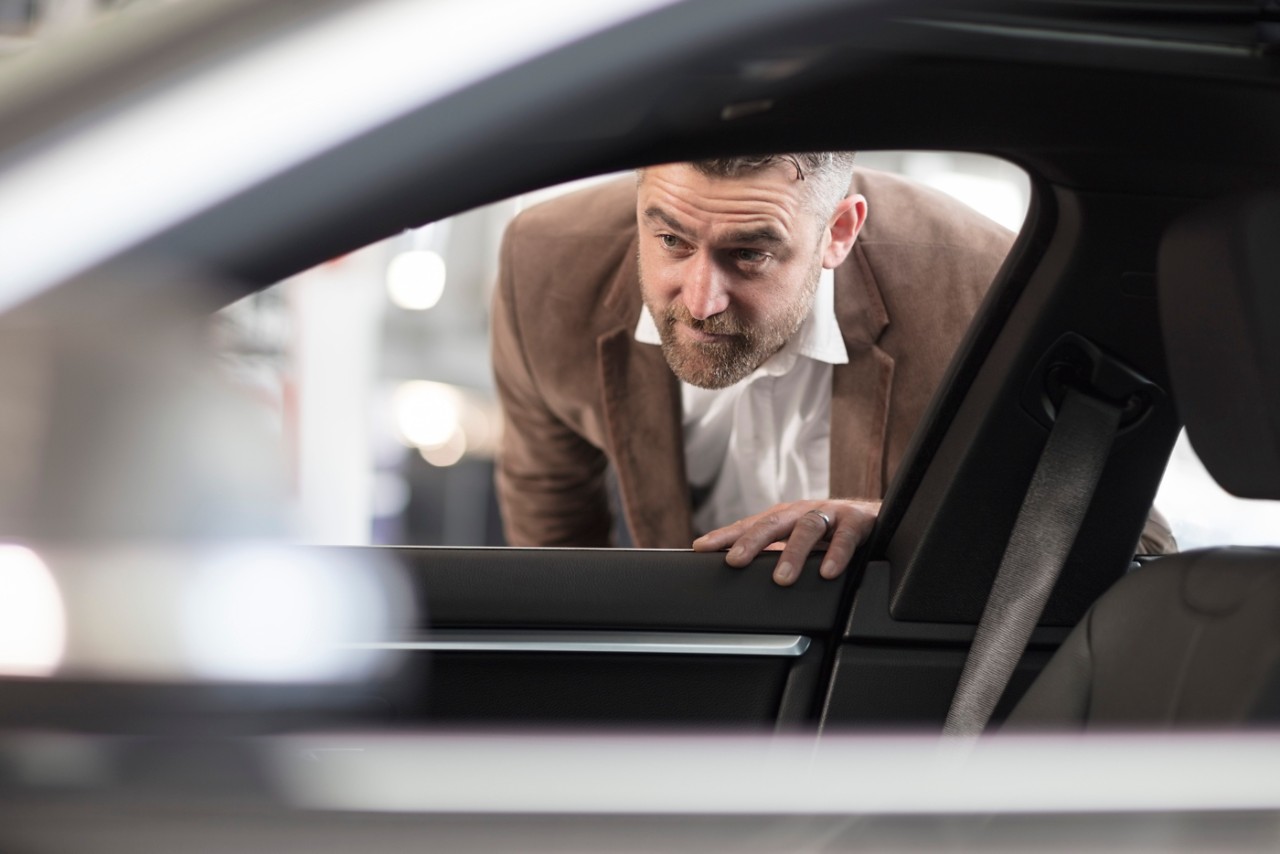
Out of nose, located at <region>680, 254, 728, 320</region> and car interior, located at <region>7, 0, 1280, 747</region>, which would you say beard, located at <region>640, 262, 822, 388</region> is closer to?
nose, located at <region>680, 254, 728, 320</region>

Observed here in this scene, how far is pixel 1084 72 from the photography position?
1145mm

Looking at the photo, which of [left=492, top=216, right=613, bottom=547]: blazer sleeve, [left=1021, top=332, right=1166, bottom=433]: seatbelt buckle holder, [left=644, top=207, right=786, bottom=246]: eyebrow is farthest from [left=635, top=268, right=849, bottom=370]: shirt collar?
[left=1021, top=332, right=1166, bottom=433]: seatbelt buckle holder

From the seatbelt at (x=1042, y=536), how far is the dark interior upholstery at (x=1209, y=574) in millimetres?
174

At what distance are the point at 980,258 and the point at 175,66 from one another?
1492 mm

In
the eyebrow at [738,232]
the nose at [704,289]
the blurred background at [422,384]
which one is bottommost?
the blurred background at [422,384]

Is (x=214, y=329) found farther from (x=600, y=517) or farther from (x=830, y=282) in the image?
(x=600, y=517)

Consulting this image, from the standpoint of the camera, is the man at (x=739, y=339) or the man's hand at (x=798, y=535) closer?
the man's hand at (x=798, y=535)

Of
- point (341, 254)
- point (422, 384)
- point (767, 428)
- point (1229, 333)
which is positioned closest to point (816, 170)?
point (1229, 333)

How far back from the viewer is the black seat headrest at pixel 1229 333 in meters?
1.20

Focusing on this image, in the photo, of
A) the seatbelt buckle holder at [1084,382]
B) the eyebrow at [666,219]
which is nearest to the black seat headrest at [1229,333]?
the seatbelt buckle holder at [1084,382]

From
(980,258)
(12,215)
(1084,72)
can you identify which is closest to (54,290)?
(12,215)

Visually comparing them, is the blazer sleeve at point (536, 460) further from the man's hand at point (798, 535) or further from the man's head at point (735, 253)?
the man's hand at point (798, 535)

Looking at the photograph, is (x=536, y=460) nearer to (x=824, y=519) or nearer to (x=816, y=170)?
(x=824, y=519)

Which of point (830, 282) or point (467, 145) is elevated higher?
point (467, 145)
